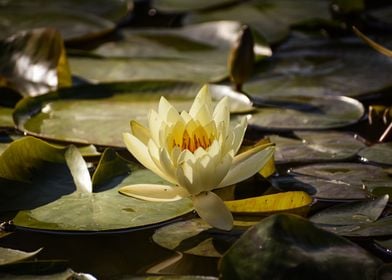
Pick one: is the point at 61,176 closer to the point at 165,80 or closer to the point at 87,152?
the point at 87,152

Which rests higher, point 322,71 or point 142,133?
point 142,133

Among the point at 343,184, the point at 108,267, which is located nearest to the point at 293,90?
the point at 343,184

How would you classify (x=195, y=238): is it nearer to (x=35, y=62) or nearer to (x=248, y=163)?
(x=248, y=163)

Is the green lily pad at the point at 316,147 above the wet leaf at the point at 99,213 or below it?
below

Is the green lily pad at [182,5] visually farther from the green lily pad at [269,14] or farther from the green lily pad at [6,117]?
the green lily pad at [6,117]

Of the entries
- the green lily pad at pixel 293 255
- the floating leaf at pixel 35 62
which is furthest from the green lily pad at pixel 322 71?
the green lily pad at pixel 293 255

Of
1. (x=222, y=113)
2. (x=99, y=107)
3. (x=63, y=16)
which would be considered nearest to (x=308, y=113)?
(x=99, y=107)

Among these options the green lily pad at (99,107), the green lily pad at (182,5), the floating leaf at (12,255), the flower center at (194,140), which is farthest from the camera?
the green lily pad at (182,5)
